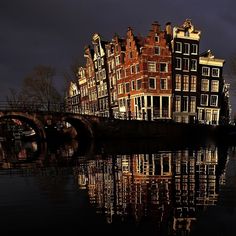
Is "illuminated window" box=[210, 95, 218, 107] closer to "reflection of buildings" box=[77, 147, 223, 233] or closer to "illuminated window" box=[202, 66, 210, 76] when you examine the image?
"illuminated window" box=[202, 66, 210, 76]

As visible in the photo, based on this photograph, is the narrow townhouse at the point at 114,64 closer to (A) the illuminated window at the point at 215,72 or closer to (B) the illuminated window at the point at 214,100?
(A) the illuminated window at the point at 215,72

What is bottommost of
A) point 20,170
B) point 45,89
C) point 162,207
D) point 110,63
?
point 20,170

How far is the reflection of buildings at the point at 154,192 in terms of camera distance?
6645 mm

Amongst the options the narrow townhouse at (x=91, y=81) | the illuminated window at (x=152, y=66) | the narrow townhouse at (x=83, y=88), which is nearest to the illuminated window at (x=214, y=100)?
the illuminated window at (x=152, y=66)

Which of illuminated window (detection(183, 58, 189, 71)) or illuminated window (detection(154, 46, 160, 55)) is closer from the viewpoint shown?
illuminated window (detection(154, 46, 160, 55))

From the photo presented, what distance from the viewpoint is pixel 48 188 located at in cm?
→ 1051

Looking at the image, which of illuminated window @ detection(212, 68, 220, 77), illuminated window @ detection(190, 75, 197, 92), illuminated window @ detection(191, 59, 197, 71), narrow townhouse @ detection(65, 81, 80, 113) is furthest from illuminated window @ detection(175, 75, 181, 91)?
narrow townhouse @ detection(65, 81, 80, 113)

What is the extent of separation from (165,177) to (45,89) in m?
44.2

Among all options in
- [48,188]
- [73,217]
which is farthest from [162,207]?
[48,188]

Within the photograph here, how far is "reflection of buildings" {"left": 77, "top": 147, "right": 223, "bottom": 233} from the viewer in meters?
6.64

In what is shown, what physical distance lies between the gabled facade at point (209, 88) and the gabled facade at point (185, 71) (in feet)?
5.58

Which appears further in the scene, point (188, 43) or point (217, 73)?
point (217, 73)

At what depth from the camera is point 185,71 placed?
148 ft

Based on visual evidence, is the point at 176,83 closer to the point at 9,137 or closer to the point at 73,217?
the point at 9,137
